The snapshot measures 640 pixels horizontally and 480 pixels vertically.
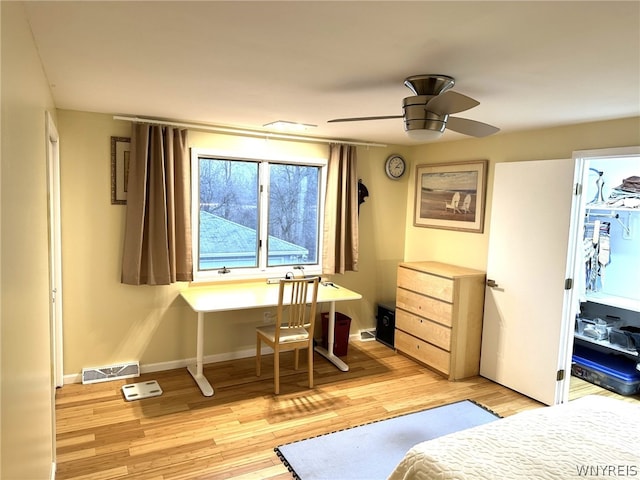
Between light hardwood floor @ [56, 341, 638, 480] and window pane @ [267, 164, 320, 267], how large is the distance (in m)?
1.15

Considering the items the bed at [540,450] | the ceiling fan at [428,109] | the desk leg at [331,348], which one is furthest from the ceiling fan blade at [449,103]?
the desk leg at [331,348]

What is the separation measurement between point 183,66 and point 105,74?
54 cm

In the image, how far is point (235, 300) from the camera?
3.79 meters

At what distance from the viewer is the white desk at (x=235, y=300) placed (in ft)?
11.9

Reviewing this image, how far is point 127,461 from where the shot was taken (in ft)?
8.89

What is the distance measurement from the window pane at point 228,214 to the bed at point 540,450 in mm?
2928

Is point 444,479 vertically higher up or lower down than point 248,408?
higher up

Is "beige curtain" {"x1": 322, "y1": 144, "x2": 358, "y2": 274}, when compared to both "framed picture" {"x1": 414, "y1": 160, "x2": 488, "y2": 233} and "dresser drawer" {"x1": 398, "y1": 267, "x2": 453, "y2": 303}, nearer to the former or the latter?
"dresser drawer" {"x1": 398, "y1": 267, "x2": 453, "y2": 303}

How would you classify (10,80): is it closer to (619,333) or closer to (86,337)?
(86,337)

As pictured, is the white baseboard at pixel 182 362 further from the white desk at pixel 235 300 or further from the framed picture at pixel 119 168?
the framed picture at pixel 119 168

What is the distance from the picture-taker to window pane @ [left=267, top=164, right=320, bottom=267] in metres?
4.60

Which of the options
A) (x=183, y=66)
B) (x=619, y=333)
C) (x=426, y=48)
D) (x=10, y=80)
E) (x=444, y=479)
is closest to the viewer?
(x=10, y=80)

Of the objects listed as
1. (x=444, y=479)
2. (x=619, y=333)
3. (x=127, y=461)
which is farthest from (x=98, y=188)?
(x=619, y=333)

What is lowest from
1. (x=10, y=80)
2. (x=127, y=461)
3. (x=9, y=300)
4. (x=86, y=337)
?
(x=127, y=461)
